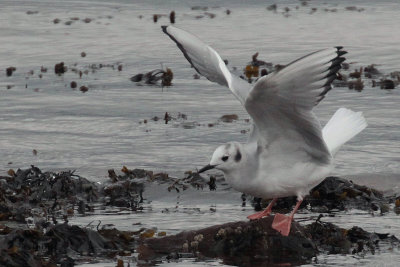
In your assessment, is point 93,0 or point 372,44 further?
point 93,0

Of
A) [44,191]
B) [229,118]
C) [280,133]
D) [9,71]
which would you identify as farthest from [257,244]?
[9,71]

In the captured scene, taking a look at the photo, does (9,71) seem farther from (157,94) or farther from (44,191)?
(44,191)

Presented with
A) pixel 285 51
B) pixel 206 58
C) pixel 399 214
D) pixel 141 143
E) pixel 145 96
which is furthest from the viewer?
pixel 285 51

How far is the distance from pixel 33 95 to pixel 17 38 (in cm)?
423

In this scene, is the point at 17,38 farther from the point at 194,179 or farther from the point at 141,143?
the point at 194,179

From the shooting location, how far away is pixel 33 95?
45.4 feet

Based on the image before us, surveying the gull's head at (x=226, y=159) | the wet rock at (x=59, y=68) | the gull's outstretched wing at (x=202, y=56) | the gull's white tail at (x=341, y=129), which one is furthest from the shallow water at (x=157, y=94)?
the gull's outstretched wing at (x=202, y=56)

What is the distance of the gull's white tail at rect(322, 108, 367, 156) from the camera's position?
325 inches

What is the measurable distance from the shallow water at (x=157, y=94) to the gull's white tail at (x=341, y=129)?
2.51 feet

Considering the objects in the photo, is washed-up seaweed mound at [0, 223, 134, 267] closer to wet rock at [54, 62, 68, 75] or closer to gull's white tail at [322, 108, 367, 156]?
gull's white tail at [322, 108, 367, 156]

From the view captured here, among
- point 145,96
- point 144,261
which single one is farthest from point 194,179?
point 145,96

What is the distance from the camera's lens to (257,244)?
7.53 metres

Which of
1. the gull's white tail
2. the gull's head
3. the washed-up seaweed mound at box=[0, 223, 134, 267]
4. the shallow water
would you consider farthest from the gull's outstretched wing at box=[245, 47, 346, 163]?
the washed-up seaweed mound at box=[0, 223, 134, 267]

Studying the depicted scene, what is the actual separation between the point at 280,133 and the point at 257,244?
90cm
